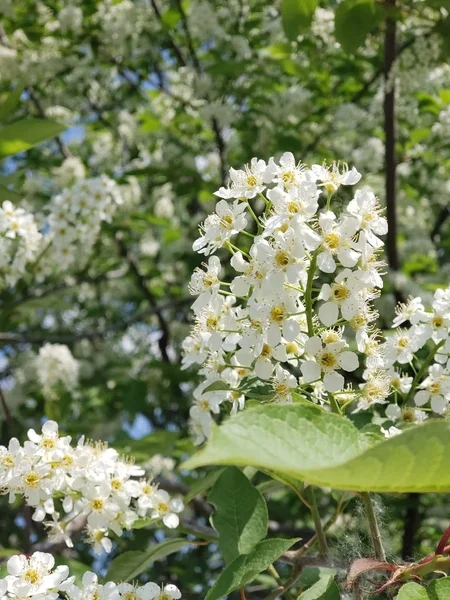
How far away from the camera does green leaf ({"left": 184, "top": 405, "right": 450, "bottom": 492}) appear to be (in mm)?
799

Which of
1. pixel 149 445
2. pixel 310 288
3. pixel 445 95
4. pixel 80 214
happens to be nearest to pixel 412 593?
pixel 310 288

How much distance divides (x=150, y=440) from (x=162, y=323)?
2743 mm

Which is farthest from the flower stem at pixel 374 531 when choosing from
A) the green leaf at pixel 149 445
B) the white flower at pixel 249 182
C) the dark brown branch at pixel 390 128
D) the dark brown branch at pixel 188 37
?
the dark brown branch at pixel 188 37

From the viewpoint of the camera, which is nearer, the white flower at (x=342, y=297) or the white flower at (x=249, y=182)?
the white flower at (x=342, y=297)

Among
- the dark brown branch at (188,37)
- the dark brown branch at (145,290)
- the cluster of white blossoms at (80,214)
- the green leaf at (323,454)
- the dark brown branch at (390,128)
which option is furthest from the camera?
the dark brown branch at (145,290)

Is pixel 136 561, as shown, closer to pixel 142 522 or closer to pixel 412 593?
pixel 142 522

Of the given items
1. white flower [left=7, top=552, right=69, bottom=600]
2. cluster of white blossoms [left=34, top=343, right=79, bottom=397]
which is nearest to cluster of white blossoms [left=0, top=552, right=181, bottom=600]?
white flower [left=7, top=552, right=69, bottom=600]

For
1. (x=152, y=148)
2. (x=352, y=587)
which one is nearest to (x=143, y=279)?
(x=152, y=148)

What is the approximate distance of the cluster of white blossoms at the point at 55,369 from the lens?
476cm

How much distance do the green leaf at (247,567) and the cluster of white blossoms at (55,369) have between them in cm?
360

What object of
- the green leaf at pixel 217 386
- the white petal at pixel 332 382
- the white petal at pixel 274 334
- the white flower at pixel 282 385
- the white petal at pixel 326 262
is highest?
the white petal at pixel 326 262

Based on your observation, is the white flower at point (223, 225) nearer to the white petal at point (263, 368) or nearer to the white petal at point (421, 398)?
the white petal at point (263, 368)

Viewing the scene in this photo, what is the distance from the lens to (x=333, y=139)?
5203 millimetres

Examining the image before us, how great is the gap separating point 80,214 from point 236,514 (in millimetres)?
3217
